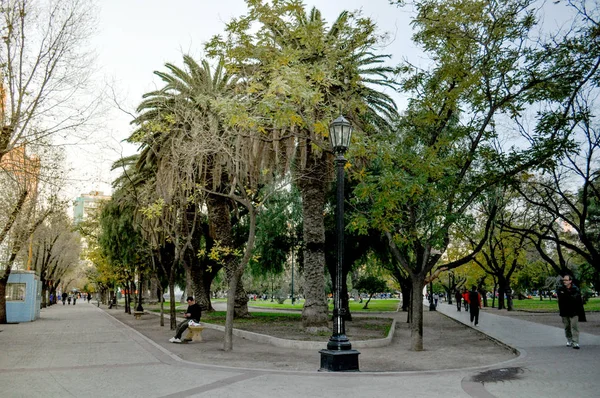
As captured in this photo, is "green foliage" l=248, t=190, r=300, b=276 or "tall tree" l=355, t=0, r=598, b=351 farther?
"green foliage" l=248, t=190, r=300, b=276

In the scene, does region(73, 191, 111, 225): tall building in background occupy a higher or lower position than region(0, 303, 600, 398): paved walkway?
higher

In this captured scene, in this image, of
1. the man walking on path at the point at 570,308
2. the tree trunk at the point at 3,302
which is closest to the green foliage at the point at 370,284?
the man walking on path at the point at 570,308

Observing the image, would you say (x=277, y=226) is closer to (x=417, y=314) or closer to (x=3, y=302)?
Answer: (x=417, y=314)

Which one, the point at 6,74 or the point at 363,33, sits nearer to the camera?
the point at 6,74

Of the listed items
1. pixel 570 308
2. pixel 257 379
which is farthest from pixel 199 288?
pixel 257 379

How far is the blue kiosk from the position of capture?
87.0ft

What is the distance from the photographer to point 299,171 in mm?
19031

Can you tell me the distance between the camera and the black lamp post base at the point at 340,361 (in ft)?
31.2

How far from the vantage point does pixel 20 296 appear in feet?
90.3

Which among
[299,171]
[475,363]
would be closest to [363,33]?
[299,171]

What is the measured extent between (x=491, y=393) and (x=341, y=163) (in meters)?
5.00

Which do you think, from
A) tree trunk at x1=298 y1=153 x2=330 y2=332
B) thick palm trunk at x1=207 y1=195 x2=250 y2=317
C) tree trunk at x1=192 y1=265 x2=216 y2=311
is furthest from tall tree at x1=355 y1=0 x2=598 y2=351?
tree trunk at x1=192 y1=265 x2=216 y2=311

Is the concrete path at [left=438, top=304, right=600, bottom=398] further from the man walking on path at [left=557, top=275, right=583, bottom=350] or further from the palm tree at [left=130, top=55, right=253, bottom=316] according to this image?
the palm tree at [left=130, top=55, right=253, bottom=316]

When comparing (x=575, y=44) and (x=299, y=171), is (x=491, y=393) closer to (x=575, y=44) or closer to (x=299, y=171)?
→ (x=575, y=44)
